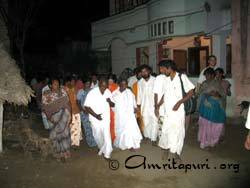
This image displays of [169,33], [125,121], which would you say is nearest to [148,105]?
[125,121]

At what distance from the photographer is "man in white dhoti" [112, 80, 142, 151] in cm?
888

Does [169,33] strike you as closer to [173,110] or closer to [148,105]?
[148,105]

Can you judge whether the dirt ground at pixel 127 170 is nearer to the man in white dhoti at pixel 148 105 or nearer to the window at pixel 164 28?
the man in white dhoti at pixel 148 105

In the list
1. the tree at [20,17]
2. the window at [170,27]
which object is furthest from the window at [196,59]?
the tree at [20,17]

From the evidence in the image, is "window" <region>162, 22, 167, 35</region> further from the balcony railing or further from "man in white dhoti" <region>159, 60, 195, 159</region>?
"man in white dhoti" <region>159, 60, 195, 159</region>

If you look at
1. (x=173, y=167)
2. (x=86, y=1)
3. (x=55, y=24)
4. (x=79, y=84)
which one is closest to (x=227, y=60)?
(x=79, y=84)

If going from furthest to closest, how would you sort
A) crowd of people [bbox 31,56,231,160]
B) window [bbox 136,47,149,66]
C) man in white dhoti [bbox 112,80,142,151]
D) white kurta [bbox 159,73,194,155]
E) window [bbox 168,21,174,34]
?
window [bbox 136,47,149,66]
window [bbox 168,21,174,34]
man in white dhoti [bbox 112,80,142,151]
crowd of people [bbox 31,56,231,160]
white kurta [bbox 159,73,194,155]

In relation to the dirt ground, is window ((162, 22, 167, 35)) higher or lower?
higher

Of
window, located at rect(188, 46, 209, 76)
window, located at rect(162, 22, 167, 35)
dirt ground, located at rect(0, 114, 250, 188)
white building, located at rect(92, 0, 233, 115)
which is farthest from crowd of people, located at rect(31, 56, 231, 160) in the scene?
window, located at rect(162, 22, 167, 35)

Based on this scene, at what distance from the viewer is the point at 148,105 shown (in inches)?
393

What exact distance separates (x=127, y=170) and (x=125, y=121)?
5.57ft

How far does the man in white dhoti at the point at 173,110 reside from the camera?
24.6 ft

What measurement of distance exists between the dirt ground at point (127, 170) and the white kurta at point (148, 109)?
0.54 metres

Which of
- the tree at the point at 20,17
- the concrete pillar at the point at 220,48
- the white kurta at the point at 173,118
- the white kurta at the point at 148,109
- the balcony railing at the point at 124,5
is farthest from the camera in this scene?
the balcony railing at the point at 124,5
